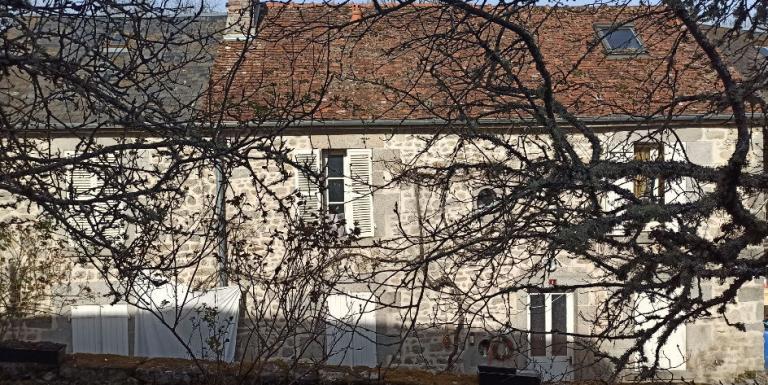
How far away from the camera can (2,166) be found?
4434mm

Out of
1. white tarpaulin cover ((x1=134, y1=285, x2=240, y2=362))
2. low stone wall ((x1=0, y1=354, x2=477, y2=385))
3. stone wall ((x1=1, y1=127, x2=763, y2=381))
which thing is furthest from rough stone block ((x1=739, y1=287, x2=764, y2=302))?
low stone wall ((x1=0, y1=354, x2=477, y2=385))

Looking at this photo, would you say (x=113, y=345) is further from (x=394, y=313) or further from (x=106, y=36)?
(x=106, y=36)

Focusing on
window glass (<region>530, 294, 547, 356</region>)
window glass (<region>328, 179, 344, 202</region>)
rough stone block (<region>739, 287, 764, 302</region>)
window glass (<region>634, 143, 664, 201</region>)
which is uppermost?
window glass (<region>328, 179, 344, 202</region>)

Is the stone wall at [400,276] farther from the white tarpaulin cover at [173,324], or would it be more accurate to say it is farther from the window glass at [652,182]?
the window glass at [652,182]

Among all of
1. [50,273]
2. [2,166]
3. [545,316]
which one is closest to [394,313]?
[545,316]

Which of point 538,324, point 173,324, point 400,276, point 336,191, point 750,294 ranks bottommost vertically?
point 538,324

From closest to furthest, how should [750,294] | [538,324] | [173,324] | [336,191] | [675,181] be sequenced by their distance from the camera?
[675,181]
[173,324]
[336,191]
[538,324]
[750,294]

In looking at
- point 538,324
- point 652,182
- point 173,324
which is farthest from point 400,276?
point 652,182

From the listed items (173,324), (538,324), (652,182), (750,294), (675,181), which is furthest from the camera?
(750,294)

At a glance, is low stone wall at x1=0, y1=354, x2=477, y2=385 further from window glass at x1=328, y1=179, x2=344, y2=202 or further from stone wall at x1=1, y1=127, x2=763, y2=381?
window glass at x1=328, y1=179, x2=344, y2=202

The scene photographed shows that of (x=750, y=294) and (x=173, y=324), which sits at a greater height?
(x=750, y=294)

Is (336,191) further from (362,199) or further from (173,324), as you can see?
(173,324)

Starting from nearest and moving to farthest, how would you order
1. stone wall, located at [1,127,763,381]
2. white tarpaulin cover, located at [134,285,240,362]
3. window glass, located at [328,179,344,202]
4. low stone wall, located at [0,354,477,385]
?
1. low stone wall, located at [0,354,477,385]
2. white tarpaulin cover, located at [134,285,240,362]
3. stone wall, located at [1,127,763,381]
4. window glass, located at [328,179,344,202]

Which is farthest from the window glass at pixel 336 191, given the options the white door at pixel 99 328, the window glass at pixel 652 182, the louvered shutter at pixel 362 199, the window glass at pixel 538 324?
the window glass at pixel 652 182
